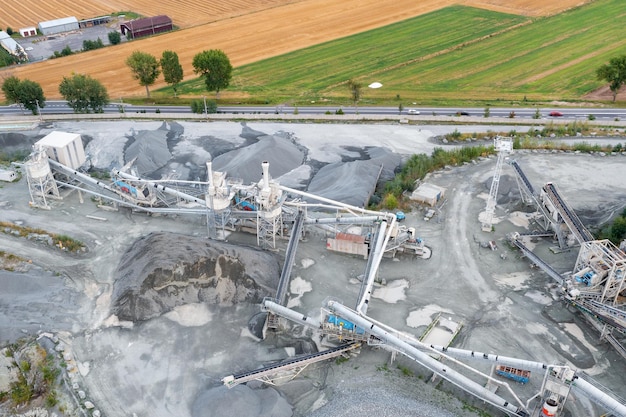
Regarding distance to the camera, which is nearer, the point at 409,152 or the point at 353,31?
the point at 409,152

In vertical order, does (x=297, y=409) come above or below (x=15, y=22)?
below

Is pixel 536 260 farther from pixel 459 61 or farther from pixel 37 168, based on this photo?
pixel 459 61

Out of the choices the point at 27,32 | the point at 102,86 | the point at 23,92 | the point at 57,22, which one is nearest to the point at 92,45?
the point at 57,22

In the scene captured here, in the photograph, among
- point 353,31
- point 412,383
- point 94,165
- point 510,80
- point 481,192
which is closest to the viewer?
point 412,383

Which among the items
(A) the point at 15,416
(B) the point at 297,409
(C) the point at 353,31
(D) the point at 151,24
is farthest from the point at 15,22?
(B) the point at 297,409

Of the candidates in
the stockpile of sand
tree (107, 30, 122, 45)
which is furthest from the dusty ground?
tree (107, 30, 122, 45)

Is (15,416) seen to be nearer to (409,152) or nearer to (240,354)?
(240,354)
